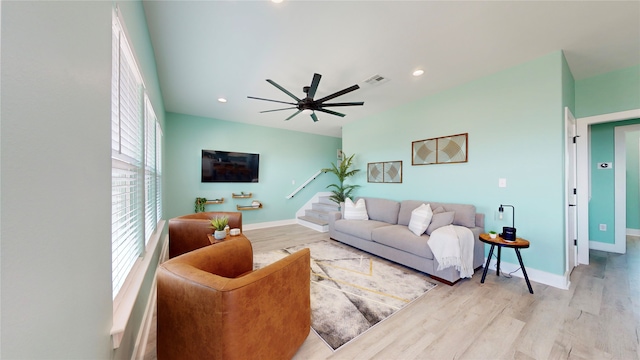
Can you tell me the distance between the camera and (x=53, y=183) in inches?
22.0

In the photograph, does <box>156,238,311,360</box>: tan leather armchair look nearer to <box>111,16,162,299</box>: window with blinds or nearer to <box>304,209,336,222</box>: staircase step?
<box>111,16,162,299</box>: window with blinds

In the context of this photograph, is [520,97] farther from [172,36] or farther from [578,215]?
[172,36]

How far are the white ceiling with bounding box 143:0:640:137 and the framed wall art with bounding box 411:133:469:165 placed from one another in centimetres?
84

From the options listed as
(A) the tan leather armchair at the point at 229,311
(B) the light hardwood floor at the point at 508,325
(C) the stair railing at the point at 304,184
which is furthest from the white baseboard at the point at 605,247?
(C) the stair railing at the point at 304,184

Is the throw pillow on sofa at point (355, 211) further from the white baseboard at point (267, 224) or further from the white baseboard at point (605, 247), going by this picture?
the white baseboard at point (605, 247)

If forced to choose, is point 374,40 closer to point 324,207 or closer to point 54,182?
point 54,182

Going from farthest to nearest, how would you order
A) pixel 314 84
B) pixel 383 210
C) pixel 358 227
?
1. pixel 383 210
2. pixel 358 227
3. pixel 314 84

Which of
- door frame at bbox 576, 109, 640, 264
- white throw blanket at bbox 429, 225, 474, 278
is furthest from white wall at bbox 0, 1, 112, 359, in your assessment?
door frame at bbox 576, 109, 640, 264

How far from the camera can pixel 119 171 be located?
50.6 inches

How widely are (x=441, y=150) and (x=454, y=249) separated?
174 centimetres

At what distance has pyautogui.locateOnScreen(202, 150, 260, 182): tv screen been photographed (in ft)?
15.9

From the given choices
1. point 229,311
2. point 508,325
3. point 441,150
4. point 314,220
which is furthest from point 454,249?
point 314,220

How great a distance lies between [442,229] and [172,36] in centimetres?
368

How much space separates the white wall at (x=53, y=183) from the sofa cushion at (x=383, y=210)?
143 inches
